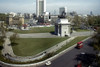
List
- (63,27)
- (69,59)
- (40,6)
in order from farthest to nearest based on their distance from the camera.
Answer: (40,6)
(63,27)
(69,59)

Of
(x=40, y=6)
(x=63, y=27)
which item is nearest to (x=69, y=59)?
(x=63, y=27)

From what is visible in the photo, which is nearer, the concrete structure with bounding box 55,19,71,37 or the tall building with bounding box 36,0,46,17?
the concrete structure with bounding box 55,19,71,37

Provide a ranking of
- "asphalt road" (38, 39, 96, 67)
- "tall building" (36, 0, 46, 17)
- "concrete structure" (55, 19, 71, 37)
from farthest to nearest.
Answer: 1. "tall building" (36, 0, 46, 17)
2. "concrete structure" (55, 19, 71, 37)
3. "asphalt road" (38, 39, 96, 67)

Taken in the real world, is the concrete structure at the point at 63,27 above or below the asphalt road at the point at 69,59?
above

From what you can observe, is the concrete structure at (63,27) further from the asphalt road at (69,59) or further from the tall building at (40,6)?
the tall building at (40,6)

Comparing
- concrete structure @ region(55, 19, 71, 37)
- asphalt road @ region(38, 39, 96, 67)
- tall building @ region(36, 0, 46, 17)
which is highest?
tall building @ region(36, 0, 46, 17)

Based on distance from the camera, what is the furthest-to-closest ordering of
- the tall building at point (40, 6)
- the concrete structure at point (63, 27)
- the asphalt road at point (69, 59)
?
the tall building at point (40, 6), the concrete structure at point (63, 27), the asphalt road at point (69, 59)

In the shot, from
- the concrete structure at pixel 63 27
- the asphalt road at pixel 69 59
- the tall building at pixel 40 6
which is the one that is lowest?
the asphalt road at pixel 69 59

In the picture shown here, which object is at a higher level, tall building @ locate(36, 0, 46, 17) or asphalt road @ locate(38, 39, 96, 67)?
tall building @ locate(36, 0, 46, 17)

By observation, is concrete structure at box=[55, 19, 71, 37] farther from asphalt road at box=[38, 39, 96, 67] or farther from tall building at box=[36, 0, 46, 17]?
tall building at box=[36, 0, 46, 17]

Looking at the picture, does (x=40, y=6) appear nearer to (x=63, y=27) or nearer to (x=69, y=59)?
(x=63, y=27)

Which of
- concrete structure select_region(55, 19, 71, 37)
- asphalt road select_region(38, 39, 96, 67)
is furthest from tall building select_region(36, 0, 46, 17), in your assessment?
asphalt road select_region(38, 39, 96, 67)

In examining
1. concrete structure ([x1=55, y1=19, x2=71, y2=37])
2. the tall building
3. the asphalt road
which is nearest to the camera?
the asphalt road

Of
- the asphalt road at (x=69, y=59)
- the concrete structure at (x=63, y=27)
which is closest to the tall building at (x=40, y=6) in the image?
the concrete structure at (x=63, y=27)
